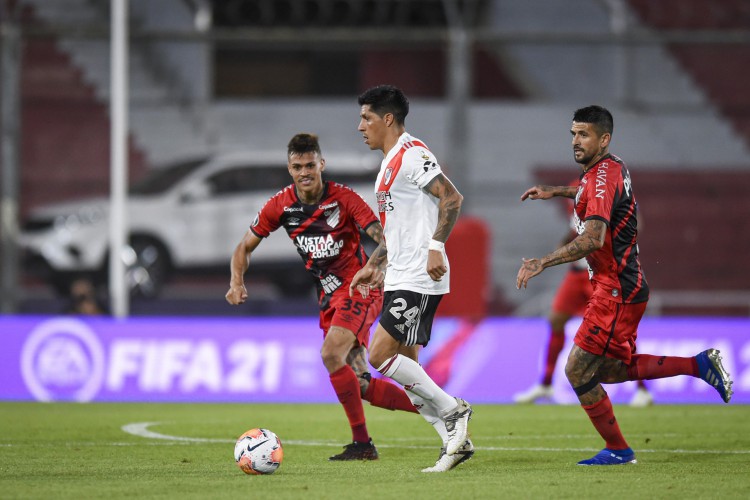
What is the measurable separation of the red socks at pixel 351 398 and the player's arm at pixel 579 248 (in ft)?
5.35

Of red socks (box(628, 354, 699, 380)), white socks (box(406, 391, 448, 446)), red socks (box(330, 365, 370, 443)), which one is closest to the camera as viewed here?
white socks (box(406, 391, 448, 446))

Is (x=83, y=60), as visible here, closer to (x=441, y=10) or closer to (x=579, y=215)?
(x=441, y=10)

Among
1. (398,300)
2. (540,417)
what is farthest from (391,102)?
(540,417)

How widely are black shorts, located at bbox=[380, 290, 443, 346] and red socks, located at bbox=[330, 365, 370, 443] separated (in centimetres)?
92

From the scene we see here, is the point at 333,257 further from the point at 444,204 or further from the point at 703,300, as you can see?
the point at 703,300

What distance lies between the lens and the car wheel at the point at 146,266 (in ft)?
68.3

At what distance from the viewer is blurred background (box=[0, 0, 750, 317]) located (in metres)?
21.2

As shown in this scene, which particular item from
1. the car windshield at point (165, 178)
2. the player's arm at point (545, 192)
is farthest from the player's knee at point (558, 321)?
the car windshield at point (165, 178)

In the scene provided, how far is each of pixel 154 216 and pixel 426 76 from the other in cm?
746

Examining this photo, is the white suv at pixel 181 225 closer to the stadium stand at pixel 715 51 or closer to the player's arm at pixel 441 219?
the stadium stand at pixel 715 51

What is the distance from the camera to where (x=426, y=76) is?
85.0ft

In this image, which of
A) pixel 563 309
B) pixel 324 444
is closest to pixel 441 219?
pixel 324 444

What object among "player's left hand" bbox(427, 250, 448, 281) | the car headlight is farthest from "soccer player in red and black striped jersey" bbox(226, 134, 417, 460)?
the car headlight

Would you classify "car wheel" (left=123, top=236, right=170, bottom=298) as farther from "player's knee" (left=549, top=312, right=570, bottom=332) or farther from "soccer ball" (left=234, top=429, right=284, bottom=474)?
"soccer ball" (left=234, top=429, right=284, bottom=474)
